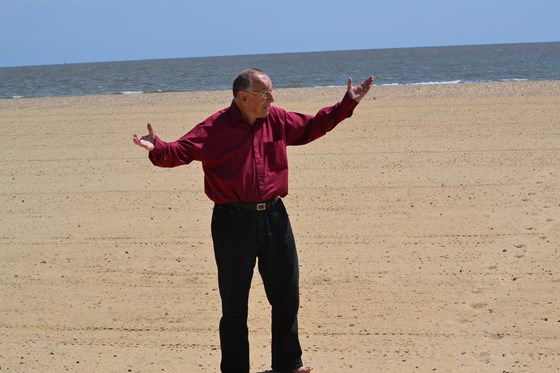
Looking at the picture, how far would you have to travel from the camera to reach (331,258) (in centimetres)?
771

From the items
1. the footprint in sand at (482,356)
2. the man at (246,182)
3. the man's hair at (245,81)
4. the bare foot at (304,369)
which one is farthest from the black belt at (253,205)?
the footprint in sand at (482,356)

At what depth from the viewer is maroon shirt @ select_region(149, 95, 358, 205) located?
4812mm

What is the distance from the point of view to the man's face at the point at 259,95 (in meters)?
4.78

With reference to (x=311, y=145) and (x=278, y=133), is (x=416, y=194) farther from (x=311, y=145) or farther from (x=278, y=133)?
(x=278, y=133)

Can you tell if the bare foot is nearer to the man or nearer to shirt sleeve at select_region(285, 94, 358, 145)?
the man

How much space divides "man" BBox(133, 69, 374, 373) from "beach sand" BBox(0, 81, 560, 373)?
2.32 feet

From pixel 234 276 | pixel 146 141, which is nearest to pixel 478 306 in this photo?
pixel 234 276

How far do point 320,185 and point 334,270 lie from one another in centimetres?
341

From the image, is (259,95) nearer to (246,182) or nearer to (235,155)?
(235,155)

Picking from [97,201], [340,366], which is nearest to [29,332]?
[340,366]

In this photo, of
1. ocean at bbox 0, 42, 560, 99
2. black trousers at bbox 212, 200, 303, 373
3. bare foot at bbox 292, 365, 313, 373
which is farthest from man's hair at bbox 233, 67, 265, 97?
ocean at bbox 0, 42, 560, 99

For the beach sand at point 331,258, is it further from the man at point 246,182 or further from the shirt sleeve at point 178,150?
the shirt sleeve at point 178,150

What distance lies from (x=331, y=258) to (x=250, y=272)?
9.22 feet

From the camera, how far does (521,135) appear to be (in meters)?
13.7
